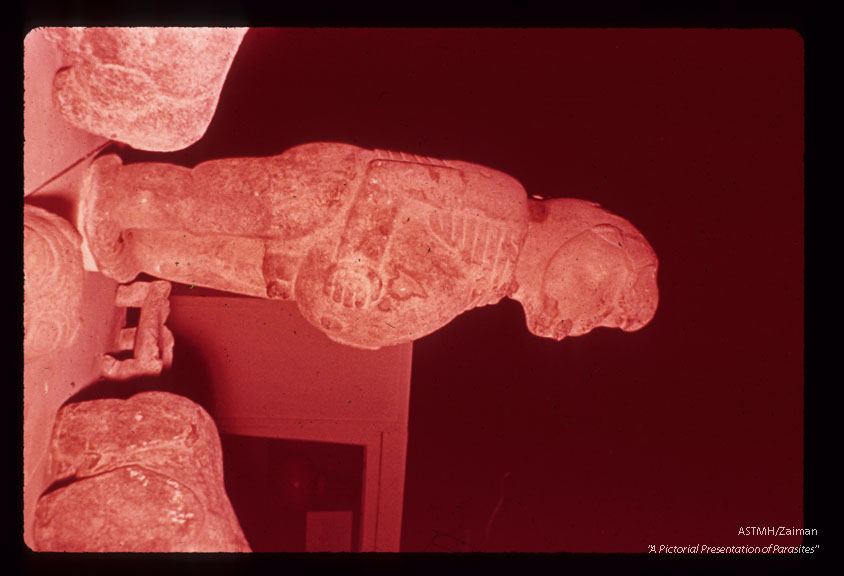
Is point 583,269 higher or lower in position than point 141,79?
lower

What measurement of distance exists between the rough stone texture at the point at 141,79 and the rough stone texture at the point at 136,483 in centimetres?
88

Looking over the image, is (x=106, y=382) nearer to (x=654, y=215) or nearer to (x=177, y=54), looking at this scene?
(x=177, y=54)

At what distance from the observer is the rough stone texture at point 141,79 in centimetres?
155

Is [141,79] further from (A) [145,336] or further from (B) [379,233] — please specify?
(A) [145,336]

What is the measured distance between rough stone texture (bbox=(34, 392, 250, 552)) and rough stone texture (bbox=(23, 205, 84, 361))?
352 mm

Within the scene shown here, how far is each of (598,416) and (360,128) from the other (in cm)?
170

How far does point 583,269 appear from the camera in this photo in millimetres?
1765

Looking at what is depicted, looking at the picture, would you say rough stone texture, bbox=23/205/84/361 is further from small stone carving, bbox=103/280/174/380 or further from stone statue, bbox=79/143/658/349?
small stone carving, bbox=103/280/174/380

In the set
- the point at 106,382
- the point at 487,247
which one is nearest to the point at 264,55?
the point at 487,247

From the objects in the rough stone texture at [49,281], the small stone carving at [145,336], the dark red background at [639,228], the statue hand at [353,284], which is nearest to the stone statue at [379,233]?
the statue hand at [353,284]

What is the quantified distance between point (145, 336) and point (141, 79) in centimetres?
97

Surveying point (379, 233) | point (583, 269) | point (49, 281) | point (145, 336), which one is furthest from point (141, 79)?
point (583, 269)

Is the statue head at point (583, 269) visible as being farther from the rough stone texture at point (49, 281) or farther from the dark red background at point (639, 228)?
the rough stone texture at point (49, 281)

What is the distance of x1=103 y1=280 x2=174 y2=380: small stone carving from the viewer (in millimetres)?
2125
